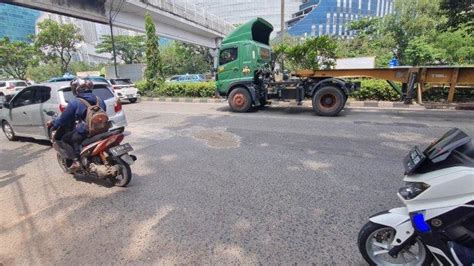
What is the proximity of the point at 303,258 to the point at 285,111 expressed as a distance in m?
7.90

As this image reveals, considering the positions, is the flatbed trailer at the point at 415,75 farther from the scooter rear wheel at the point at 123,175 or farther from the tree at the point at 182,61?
the tree at the point at 182,61

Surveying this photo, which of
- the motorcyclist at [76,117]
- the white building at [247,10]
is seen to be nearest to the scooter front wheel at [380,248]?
the motorcyclist at [76,117]

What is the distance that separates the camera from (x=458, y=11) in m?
10.9

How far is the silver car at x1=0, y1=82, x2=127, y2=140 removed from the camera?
6148mm

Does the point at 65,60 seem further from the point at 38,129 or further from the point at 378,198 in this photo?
the point at 378,198

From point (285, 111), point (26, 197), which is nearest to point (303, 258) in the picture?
point (26, 197)

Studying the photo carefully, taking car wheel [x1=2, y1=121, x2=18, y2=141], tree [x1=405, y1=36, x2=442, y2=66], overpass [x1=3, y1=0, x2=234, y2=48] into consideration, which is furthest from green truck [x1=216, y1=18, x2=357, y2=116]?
tree [x1=405, y1=36, x2=442, y2=66]

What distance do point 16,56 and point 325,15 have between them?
78.2 metres

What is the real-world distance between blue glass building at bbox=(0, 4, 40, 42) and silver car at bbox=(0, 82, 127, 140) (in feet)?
172

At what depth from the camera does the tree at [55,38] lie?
93.2 ft

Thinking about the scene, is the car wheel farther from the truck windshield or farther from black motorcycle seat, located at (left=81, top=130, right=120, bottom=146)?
the truck windshield

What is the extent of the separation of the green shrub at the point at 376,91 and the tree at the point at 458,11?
12.6ft

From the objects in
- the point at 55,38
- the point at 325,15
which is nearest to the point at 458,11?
the point at 55,38

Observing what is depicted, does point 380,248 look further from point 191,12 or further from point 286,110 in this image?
point 191,12
